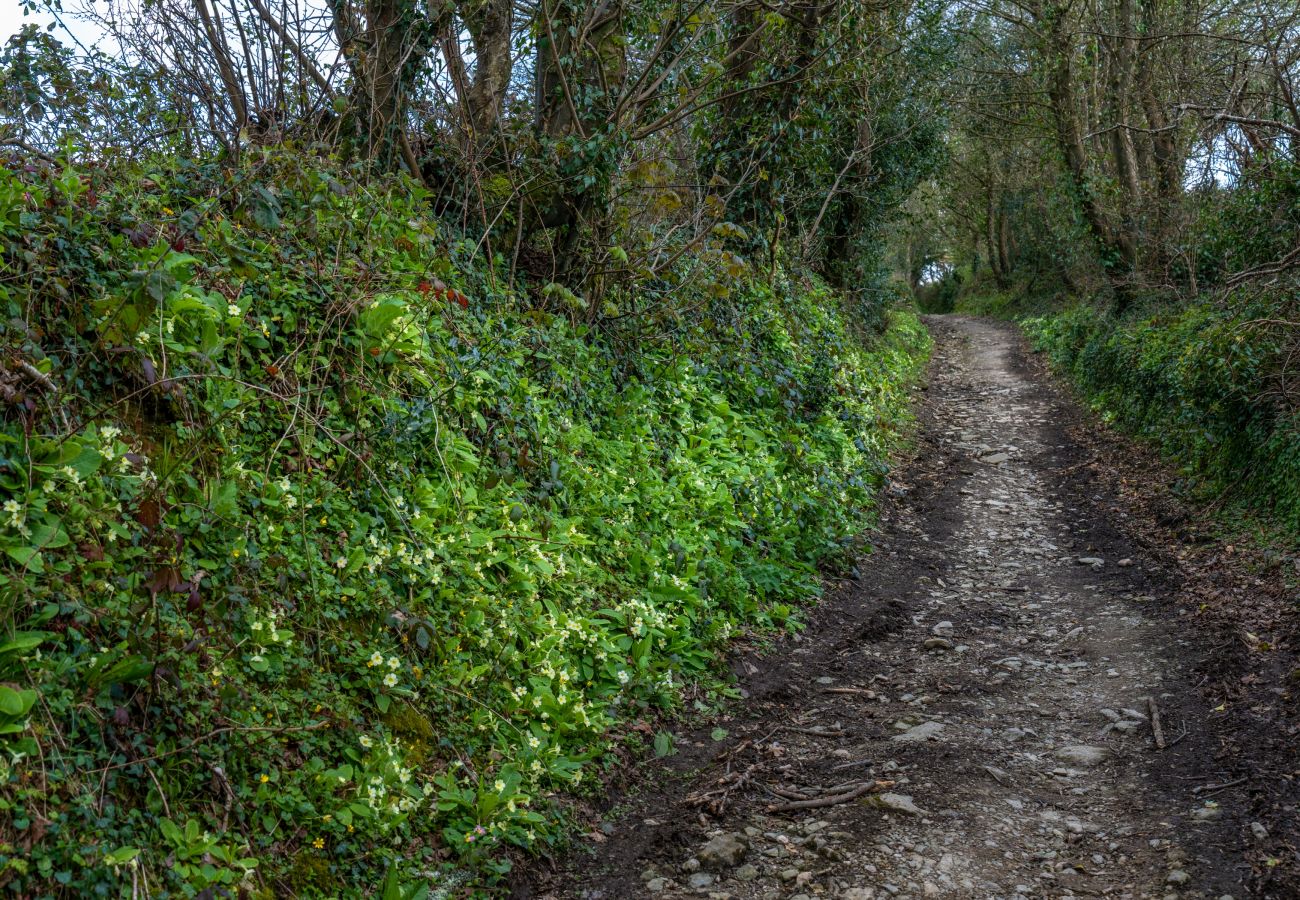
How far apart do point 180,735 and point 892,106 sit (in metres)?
17.3

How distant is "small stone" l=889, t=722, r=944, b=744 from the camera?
5.20 meters

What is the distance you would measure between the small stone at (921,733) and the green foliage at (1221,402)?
15.0 feet

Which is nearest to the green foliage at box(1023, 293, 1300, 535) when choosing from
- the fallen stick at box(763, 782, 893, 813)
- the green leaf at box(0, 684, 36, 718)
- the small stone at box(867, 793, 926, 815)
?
the small stone at box(867, 793, 926, 815)

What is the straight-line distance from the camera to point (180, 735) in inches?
131

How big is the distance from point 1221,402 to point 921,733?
6532 mm

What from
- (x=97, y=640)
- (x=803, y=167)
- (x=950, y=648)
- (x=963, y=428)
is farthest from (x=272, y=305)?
(x=963, y=428)

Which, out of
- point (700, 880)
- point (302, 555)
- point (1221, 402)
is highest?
Answer: point (1221, 402)

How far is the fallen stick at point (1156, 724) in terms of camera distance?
16.5 feet

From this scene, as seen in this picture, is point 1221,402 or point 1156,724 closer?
point 1156,724

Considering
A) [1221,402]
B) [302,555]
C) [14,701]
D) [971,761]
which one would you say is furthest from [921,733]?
[1221,402]

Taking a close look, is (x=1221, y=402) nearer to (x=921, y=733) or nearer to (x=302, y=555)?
(x=921, y=733)

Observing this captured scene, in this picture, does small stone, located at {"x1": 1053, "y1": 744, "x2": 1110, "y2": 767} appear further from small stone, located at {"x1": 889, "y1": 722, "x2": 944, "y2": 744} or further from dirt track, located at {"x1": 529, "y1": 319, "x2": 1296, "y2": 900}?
small stone, located at {"x1": 889, "y1": 722, "x2": 944, "y2": 744}

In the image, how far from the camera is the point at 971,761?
4.93 metres

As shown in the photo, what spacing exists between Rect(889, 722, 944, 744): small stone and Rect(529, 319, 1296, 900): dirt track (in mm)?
16
